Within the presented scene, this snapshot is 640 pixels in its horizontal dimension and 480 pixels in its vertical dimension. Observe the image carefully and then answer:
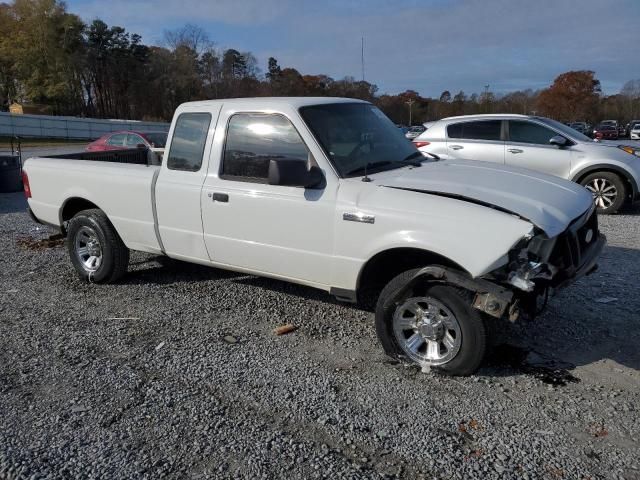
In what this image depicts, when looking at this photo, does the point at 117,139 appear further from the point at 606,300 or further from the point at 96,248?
the point at 606,300

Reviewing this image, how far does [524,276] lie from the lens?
346cm

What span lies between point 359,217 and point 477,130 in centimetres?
704

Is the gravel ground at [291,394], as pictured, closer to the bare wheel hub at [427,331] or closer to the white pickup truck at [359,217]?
the bare wheel hub at [427,331]

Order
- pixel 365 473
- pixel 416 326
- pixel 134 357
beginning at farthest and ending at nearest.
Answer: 1. pixel 134 357
2. pixel 416 326
3. pixel 365 473

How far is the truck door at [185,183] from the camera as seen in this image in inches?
193

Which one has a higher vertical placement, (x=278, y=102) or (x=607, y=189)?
(x=278, y=102)

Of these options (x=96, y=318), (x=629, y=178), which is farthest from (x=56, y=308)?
(x=629, y=178)

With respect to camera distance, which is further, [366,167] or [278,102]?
[278,102]

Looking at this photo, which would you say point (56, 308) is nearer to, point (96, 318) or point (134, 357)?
point (96, 318)

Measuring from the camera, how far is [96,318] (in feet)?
16.7

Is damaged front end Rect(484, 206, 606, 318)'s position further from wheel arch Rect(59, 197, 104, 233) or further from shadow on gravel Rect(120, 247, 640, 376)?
wheel arch Rect(59, 197, 104, 233)

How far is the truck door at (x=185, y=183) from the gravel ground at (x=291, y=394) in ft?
2.17

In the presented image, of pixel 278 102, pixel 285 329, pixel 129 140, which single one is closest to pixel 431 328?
pixel 285 329

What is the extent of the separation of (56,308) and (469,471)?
423 centimetres
